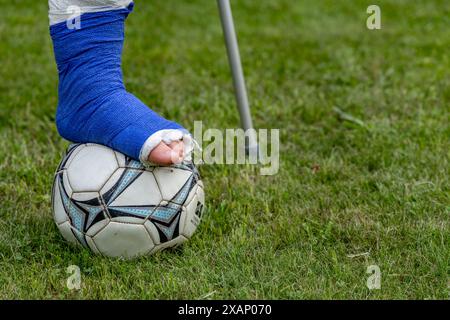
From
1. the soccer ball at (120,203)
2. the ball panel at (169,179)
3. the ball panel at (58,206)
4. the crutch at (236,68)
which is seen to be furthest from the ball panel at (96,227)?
the crutch at (236,68)

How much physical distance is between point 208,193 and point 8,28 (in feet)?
9.72

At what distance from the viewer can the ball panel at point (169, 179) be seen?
2.55 metres

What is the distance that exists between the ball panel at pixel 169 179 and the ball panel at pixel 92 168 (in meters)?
0.15

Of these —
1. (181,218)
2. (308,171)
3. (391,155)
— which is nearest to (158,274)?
(181,218)

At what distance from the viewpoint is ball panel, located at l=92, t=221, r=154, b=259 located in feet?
8.25

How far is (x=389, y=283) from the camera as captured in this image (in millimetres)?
2463

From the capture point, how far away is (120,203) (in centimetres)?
251

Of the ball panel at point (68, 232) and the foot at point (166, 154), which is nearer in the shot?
the foot at point (166, 154)

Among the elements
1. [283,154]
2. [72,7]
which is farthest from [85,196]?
[283,154]

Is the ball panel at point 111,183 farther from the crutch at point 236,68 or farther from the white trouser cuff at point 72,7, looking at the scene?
the crutch at point 236,68

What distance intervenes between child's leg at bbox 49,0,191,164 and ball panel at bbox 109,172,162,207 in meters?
0.09

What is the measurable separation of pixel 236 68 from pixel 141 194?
1.08m

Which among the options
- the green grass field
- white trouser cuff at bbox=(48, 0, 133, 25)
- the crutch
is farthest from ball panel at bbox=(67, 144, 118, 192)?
the crutch

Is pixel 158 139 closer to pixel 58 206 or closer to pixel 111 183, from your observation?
pixel 111 183
